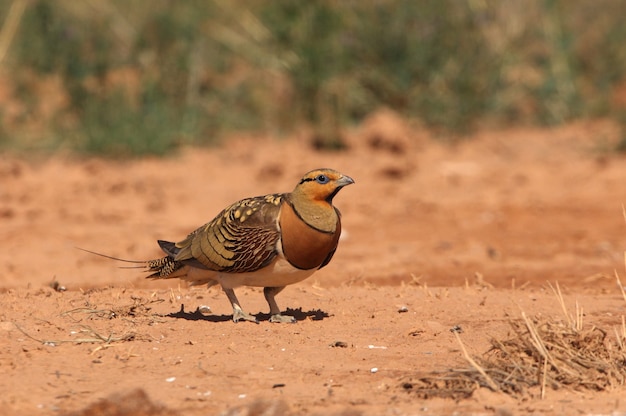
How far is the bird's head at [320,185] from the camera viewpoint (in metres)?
6.09

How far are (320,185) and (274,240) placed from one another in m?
0.39

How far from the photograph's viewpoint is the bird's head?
6086 millimetres

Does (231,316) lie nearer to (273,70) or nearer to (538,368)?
(538,368)

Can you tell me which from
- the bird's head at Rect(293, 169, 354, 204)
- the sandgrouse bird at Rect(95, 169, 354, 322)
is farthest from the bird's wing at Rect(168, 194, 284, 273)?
the bird's head at Rect(293, 169, 354, 204)

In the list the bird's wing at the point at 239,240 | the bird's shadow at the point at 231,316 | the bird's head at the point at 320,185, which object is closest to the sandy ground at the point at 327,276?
the bird's shadow at the point at 231,316

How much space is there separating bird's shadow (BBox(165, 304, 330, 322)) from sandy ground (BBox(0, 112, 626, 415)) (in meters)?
0.02

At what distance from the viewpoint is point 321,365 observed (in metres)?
5.45

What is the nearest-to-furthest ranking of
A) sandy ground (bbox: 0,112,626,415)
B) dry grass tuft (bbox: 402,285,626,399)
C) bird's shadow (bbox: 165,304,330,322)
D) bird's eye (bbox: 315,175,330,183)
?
dry grass tuft (bbox: 402,285,626,399), sandy ground (bbox: 0,112,626,415), bird's eye (bbox: 315,175,330,183), bird's shadow (bbox: 165,304,330,322)

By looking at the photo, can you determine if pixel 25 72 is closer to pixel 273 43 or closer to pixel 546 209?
pixel 273 43

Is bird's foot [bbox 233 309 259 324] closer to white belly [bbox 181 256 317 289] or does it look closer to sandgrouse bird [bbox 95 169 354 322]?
sandgrouse bird [bbox 95 169 354 322]

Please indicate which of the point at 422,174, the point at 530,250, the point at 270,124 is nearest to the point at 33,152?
the point at 270,124

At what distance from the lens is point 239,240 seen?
20.0ft

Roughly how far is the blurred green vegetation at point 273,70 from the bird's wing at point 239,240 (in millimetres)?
7516

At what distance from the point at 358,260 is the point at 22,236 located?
3194 mm
